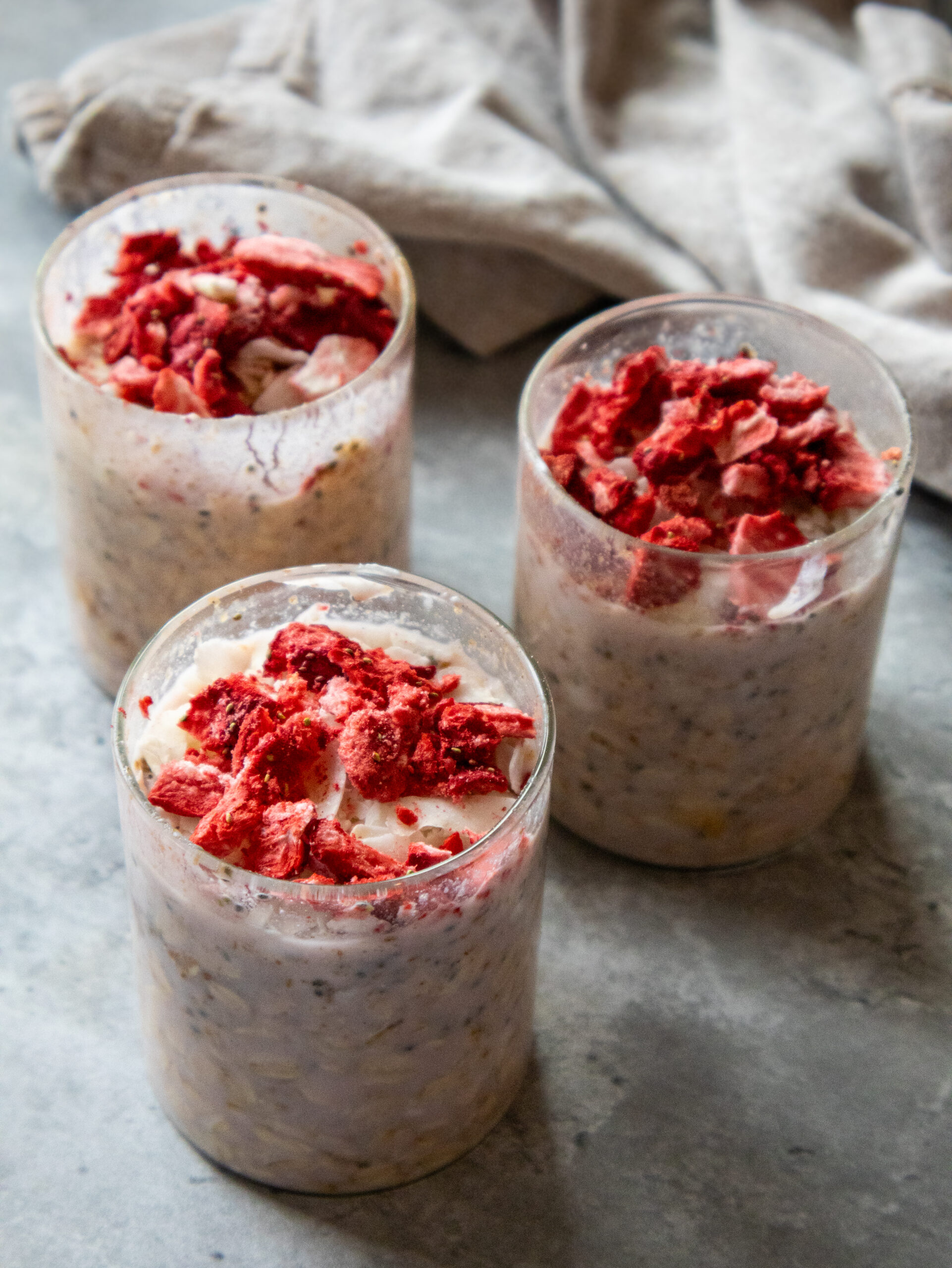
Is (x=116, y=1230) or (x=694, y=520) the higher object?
(x=694, y=520)

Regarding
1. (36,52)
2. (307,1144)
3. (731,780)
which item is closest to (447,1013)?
(307,1144)

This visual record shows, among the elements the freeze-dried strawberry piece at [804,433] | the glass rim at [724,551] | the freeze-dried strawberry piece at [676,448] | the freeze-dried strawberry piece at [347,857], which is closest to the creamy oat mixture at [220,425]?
the glass rim at [724,551]

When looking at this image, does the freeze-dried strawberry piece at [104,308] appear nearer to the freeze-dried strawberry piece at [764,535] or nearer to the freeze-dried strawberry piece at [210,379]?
the freeze-dried strawberry piece at [210,379]

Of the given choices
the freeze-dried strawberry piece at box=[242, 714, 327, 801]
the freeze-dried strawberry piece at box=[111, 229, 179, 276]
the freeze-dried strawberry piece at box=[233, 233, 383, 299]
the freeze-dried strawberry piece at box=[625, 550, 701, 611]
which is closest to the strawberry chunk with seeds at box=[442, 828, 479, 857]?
the freeze-dried strawberry piece at box=[242, 714, 327, 801]

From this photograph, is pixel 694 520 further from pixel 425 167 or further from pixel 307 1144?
pixel 425 167

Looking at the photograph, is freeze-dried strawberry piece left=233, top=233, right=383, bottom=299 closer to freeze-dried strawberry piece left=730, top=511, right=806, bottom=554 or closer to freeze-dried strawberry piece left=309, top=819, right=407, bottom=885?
freeze-dried strawberry piece left=730, top=511, right=806, bottom=554

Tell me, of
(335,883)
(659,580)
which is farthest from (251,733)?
(659,580)
